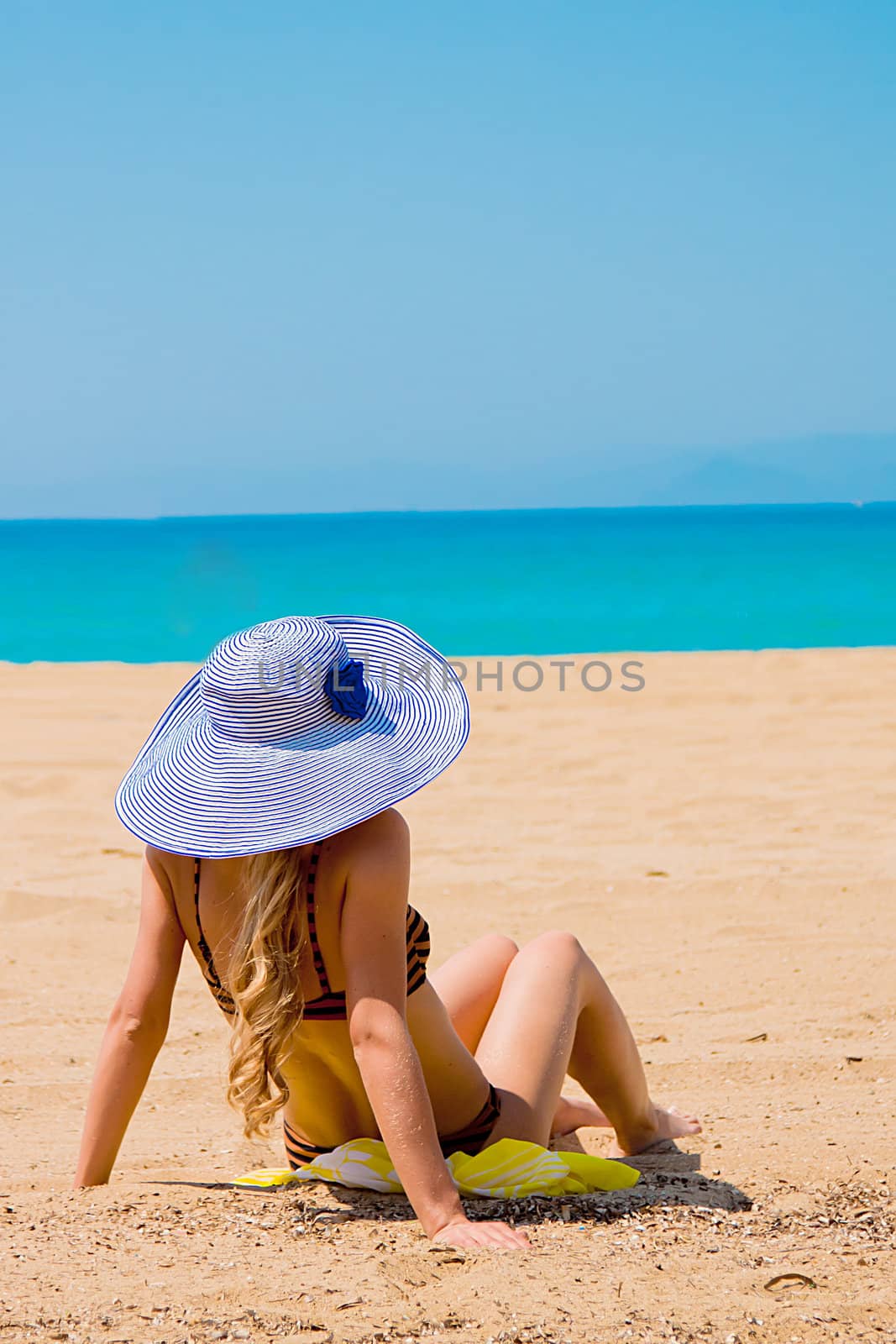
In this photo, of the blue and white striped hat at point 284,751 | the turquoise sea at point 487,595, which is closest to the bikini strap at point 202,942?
the blue and white striped hat at point 284,751

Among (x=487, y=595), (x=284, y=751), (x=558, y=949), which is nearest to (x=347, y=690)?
(x=284, y=751)

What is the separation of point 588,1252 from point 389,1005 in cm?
53

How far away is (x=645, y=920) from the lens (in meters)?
4.95

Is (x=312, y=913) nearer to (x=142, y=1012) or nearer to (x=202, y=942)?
(x=202, y=942)

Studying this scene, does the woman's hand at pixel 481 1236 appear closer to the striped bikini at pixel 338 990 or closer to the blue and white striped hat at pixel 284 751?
the striped bikini at pixel 338 990

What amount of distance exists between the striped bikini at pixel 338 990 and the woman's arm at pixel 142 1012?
0.23 ft

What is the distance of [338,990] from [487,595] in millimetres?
28773

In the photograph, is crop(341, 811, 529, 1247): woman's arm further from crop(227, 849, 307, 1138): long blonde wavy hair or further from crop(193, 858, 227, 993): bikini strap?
crop(193, 858, 227, 993): bikini strap

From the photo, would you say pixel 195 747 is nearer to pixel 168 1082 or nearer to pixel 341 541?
pixel 168 1082

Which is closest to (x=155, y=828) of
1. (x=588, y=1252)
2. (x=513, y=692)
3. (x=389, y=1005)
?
(x=389, y=1005)

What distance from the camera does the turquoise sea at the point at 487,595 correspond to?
21453mm

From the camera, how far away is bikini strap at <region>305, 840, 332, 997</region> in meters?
2.23

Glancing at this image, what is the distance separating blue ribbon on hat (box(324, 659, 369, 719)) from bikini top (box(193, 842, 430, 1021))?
0.32 metres

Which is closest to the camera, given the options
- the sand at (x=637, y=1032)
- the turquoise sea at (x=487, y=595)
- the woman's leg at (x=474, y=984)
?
the sand at (x=637, y=1032)
